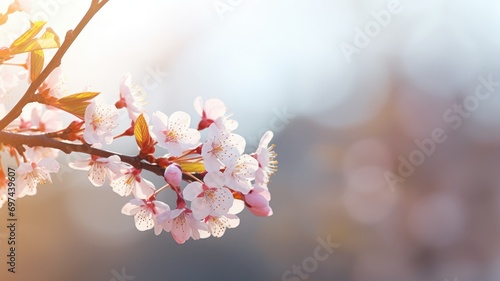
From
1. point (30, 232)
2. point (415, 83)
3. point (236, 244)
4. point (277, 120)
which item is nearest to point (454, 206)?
point (415, 83)

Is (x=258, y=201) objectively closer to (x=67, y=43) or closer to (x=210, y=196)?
(x=210, y=196)

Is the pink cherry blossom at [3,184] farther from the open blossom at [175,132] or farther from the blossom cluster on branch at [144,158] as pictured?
the open blossom at [175,132]

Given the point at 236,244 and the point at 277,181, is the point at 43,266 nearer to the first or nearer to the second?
the point at 236,244

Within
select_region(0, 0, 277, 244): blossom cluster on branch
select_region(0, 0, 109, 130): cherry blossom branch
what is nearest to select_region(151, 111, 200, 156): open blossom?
select_region(0, 0, 277, 244): blossom cluster on branch

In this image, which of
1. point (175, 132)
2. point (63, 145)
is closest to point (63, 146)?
point (63, 145)

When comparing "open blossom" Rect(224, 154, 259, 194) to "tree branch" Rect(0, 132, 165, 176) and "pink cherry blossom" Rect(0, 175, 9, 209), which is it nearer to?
"tree branch" Rect(0, 132, 165, 176)

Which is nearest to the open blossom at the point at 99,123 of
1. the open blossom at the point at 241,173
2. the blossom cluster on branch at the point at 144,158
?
the blossom cluster on branch at the point at 144,158
